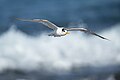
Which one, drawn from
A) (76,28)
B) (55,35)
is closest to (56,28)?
(55,35)

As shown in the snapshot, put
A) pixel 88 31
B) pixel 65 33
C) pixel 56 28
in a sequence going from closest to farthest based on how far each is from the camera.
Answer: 1. pixel 65 33
2. pixel 56 28
3. pixel 88 31

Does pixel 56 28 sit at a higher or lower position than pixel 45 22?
lower

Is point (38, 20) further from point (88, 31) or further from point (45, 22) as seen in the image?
point (88, 31)

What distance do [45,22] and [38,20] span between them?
680 millimetres

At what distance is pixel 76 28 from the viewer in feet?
47.6

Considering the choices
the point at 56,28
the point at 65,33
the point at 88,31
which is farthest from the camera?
the point at 88,31

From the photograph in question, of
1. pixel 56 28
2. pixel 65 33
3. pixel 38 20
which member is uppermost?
pixel 38 20

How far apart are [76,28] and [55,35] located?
2.45 m

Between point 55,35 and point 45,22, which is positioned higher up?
point 45,22

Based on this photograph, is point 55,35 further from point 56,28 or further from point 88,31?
point 88,31

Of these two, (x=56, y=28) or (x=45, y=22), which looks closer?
(x=56, y=28)

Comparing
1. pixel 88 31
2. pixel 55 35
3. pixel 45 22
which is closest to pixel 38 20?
pixel 45 22

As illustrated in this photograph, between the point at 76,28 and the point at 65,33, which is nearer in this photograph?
the point at 65,33

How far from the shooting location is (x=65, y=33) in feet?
39.5
